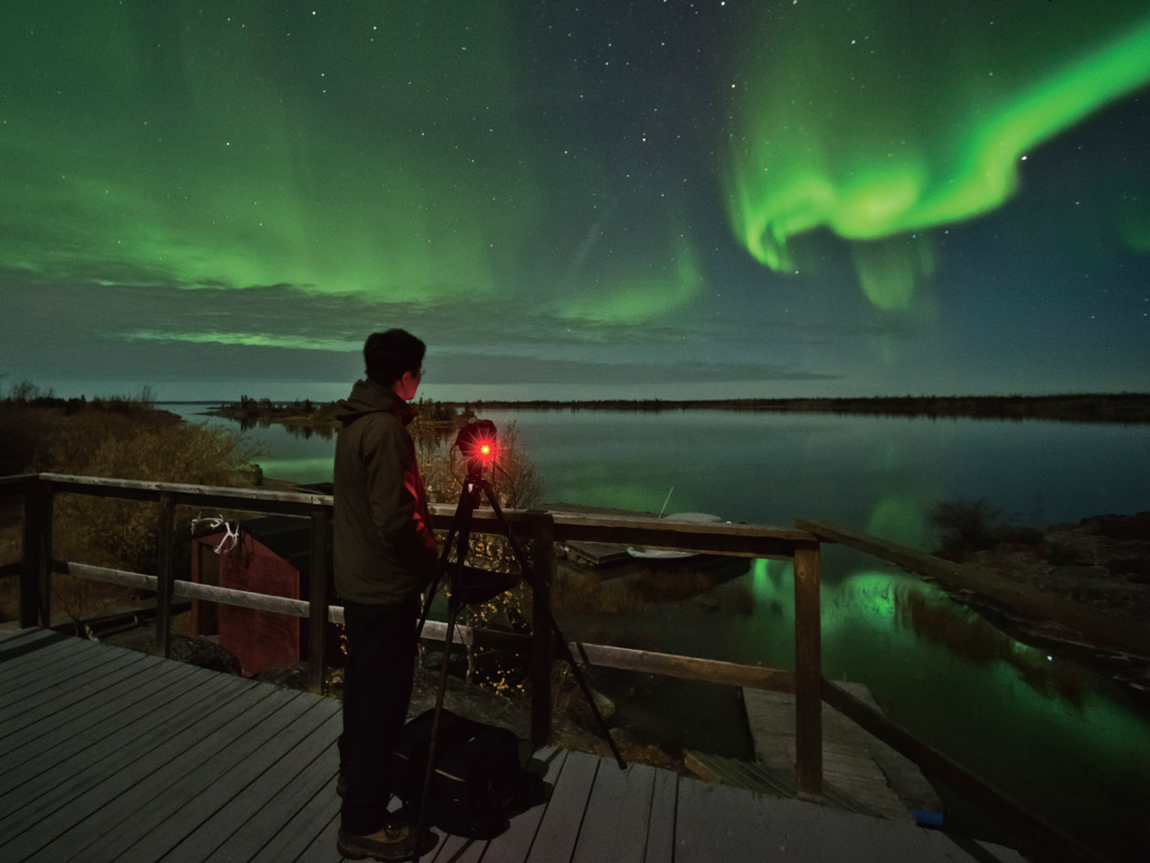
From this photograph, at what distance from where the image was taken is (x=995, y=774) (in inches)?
557

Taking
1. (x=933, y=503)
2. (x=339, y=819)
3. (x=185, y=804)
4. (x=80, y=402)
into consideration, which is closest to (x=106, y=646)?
(x=185, y=804)

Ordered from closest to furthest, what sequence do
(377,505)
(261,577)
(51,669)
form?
(377,505)
(51,669)
(261,577)

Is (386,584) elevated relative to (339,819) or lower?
elevated

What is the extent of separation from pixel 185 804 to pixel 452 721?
1201 mm

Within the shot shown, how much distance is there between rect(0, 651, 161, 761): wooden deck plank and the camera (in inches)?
122

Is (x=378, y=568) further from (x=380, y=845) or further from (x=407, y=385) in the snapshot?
(x=380, y=845)

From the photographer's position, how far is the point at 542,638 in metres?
3.13

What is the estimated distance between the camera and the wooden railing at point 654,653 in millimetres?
2295

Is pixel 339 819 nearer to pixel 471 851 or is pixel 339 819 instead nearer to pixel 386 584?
pixel 471 851

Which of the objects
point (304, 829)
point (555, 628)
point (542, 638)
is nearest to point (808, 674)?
point (555, 628)

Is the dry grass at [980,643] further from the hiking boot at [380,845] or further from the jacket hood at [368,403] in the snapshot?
the jacket hood at [368,403]

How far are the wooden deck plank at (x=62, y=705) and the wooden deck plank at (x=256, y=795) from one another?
4.52 feet

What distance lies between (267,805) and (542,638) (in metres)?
1.41

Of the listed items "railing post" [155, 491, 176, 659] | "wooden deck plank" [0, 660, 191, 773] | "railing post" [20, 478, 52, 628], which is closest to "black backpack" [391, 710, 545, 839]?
"wooden deck plank" [0, 660, 191, 773]
